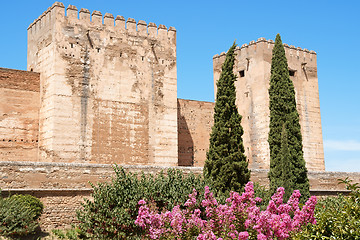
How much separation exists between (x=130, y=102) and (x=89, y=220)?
787 centimetres

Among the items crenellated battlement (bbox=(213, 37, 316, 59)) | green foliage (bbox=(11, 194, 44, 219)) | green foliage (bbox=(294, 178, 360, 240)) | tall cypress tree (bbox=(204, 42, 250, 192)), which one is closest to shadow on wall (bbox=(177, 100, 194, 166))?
crenellated battlement (bbox=(213, 37, 316, 59))

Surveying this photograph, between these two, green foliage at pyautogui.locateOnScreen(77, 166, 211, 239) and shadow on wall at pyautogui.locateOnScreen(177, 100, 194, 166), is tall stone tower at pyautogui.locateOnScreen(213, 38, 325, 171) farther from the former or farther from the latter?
green foliage at pyautogui.locateOnScreen(77, 166, 211, 239)

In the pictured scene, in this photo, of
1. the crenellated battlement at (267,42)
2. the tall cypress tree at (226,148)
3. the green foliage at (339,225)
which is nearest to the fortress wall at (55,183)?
the tall cypress tree at (226,148)

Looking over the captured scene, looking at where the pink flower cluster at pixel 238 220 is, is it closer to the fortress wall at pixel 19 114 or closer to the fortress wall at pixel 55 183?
the fortress wall at pixel 55 183

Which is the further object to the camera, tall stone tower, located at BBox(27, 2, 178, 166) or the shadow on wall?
the shadow on wall

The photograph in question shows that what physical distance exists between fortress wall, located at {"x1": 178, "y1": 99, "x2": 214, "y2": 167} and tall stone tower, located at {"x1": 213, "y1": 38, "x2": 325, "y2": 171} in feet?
5.92

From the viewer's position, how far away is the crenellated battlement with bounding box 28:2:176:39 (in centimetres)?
1761

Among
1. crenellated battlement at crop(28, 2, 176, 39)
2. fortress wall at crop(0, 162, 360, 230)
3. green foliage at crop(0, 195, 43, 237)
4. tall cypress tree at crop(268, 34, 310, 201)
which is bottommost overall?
green foliage at crop(0, 195, 43, 237)

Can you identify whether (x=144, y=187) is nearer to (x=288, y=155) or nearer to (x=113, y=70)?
(x=288, y=155)

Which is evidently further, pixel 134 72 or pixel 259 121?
pixel 259 121

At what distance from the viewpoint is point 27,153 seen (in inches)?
687

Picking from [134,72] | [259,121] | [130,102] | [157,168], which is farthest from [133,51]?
[259,121]

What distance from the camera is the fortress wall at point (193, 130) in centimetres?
2223

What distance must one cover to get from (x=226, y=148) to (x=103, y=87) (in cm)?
609
